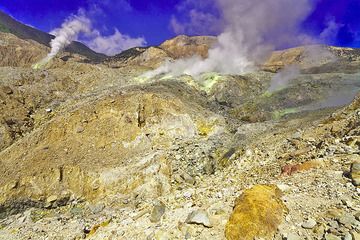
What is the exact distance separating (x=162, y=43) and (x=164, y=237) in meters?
94.9

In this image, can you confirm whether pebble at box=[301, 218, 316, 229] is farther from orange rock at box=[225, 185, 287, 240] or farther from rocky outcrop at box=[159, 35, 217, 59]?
rocky outcrop at box=[159, 35, 217, 59]

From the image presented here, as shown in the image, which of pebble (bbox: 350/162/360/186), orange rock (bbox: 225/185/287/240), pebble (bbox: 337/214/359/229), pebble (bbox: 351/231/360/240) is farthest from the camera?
pebble (bbox: 350/162/360/186)

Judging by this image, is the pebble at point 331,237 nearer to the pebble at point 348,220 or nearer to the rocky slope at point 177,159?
the rocky slope at point 177,159

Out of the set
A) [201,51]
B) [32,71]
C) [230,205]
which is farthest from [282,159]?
[201,51]

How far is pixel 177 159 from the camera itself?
53.0 ft

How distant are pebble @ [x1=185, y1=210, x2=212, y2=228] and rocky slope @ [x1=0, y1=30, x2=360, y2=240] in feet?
0.08

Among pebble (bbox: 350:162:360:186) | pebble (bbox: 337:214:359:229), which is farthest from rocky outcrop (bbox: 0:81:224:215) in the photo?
pebble (bbox: 337:214:359:229)

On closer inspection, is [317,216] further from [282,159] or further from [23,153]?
[23,153]

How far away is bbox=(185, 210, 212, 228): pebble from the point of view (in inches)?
285

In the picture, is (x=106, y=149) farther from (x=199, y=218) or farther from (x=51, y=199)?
(x=199, y=218)

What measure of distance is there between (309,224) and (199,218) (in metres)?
2.26

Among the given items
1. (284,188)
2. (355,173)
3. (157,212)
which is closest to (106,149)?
(157,212)

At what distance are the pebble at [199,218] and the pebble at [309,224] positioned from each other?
191 centimetres

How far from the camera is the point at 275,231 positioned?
6.41 meters
